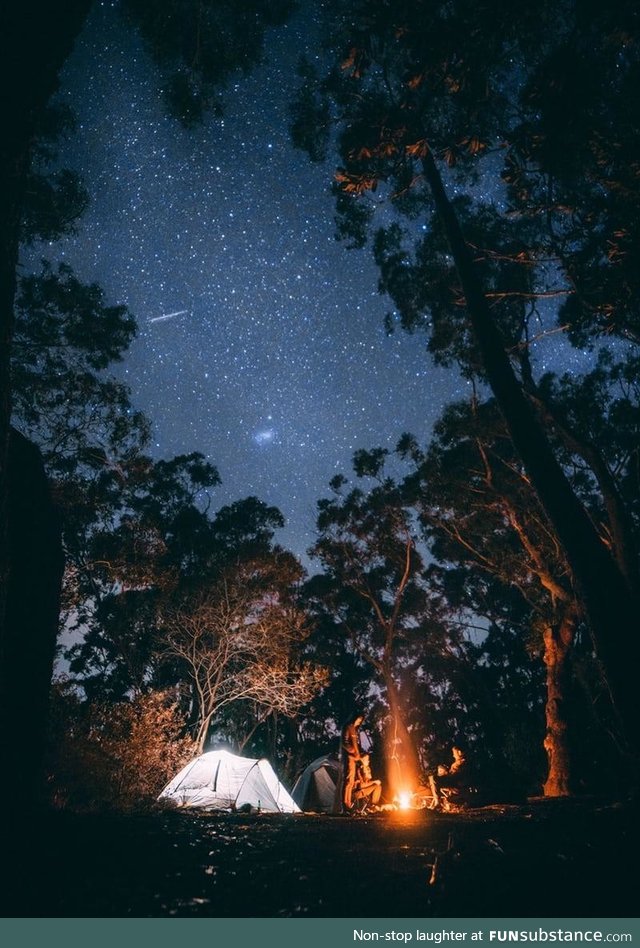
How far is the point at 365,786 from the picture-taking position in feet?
33.9

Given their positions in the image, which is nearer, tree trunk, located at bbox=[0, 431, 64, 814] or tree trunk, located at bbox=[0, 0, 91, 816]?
tree trunk, located at bbox=[0, 0, 91, 816]

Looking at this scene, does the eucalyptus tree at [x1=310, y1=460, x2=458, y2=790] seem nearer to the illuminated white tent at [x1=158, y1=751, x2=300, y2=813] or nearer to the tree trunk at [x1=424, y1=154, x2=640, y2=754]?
the illuminated white tent at [x1=158, y1=751, x2=300, y2=813]

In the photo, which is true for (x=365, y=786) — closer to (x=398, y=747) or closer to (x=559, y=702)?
(x=559, y=702)

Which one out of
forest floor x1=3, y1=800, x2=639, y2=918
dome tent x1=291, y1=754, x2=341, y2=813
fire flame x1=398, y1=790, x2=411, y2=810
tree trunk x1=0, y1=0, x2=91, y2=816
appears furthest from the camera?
dome tent x1=291, y1=754, x2=341, y2=813

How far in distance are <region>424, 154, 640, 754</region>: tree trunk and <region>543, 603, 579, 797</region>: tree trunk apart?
27.8 feet

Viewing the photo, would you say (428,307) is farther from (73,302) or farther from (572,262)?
(73,302)

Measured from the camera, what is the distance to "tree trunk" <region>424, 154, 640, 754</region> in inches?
169

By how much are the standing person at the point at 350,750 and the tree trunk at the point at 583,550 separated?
7245 mm

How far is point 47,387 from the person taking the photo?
11.7m

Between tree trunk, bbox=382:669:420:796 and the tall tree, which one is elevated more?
the tall tree

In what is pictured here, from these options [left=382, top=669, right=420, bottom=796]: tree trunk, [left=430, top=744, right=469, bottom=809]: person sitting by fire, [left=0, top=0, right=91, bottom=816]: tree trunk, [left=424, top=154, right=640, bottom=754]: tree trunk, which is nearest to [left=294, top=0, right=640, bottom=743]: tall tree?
[left=424, top=154, right=640, bottom=754]: tree trunk

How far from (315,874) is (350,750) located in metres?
8.91

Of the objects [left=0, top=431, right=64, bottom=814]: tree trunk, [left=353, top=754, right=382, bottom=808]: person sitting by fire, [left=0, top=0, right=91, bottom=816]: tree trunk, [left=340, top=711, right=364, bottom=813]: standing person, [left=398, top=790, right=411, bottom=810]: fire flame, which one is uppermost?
[left=0, top=0, right=91, bottom=816]: tree trunk
